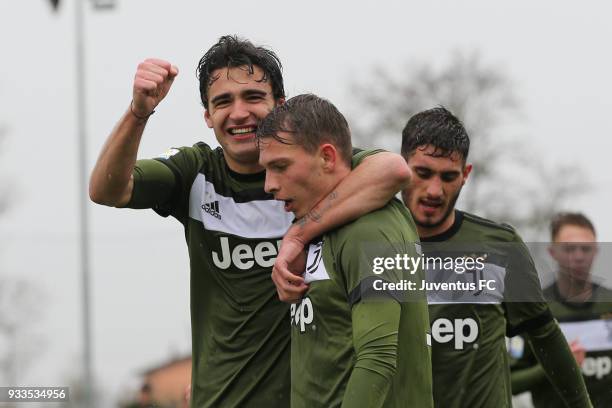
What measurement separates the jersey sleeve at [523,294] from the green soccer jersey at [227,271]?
150 centimetres

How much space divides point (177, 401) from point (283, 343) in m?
7.69

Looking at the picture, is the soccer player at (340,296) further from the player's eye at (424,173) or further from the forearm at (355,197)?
the player's eye at (424,173)

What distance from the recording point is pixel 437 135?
6.22m

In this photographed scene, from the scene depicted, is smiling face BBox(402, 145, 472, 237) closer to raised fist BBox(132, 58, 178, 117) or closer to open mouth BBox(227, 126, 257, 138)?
open mouth BBox(227, 126, 257, 138)

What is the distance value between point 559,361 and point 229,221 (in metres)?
2.04

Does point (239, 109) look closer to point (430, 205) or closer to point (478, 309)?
point (430, 205)

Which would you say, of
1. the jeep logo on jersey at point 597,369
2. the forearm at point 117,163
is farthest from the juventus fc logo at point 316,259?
the jeep logo on jersey at point 597,369

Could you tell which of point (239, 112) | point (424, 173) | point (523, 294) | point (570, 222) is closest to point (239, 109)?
point (239, 112)

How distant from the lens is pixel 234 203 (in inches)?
215

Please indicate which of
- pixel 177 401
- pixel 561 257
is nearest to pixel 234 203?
pixel 561 257

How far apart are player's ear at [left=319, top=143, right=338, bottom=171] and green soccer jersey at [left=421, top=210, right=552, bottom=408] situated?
166cm

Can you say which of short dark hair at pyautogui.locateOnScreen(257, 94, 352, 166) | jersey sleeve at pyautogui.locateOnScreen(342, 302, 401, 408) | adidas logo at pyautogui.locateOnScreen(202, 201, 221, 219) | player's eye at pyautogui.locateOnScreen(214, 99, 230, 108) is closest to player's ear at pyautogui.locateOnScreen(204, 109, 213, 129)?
player's eye at pyautogui.locateOnScreen(214, 99, 230, 108)

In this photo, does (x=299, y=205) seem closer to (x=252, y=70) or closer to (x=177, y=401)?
(x=252, y=70)

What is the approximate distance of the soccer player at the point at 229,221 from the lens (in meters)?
5.29
